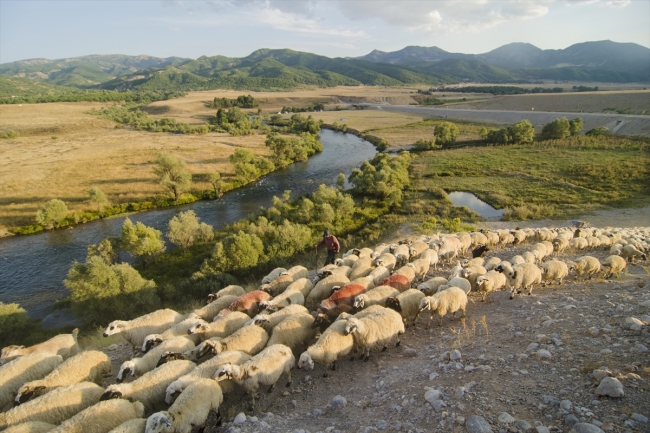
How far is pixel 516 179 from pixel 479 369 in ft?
137

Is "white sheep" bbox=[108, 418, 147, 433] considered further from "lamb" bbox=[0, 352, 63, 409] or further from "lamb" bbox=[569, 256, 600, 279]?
"lamb" bbox=[569, 256, 600, 279]

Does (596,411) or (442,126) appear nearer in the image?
(596,411)

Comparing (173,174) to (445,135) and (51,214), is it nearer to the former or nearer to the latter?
(51,214)

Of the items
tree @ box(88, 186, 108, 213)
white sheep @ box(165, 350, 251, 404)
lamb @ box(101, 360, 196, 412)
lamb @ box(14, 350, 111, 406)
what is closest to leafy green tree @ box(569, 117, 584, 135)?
white sheep @ box(165, 350, 251, 404)

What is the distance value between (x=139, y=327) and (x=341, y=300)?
6781mm

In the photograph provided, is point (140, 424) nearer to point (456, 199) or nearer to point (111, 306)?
point (111, 306)

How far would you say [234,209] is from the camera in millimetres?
38688

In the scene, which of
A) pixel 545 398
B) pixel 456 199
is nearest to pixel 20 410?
pixel 545 398

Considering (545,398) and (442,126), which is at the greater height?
(442,126)

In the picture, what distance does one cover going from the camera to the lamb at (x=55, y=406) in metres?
7.06

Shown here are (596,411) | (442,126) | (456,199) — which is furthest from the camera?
(442,126)

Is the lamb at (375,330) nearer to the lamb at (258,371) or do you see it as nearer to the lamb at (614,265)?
the lamb at (258,371)

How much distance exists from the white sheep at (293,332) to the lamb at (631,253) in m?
13.9

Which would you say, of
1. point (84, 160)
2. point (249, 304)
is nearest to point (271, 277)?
point (249, 304)
